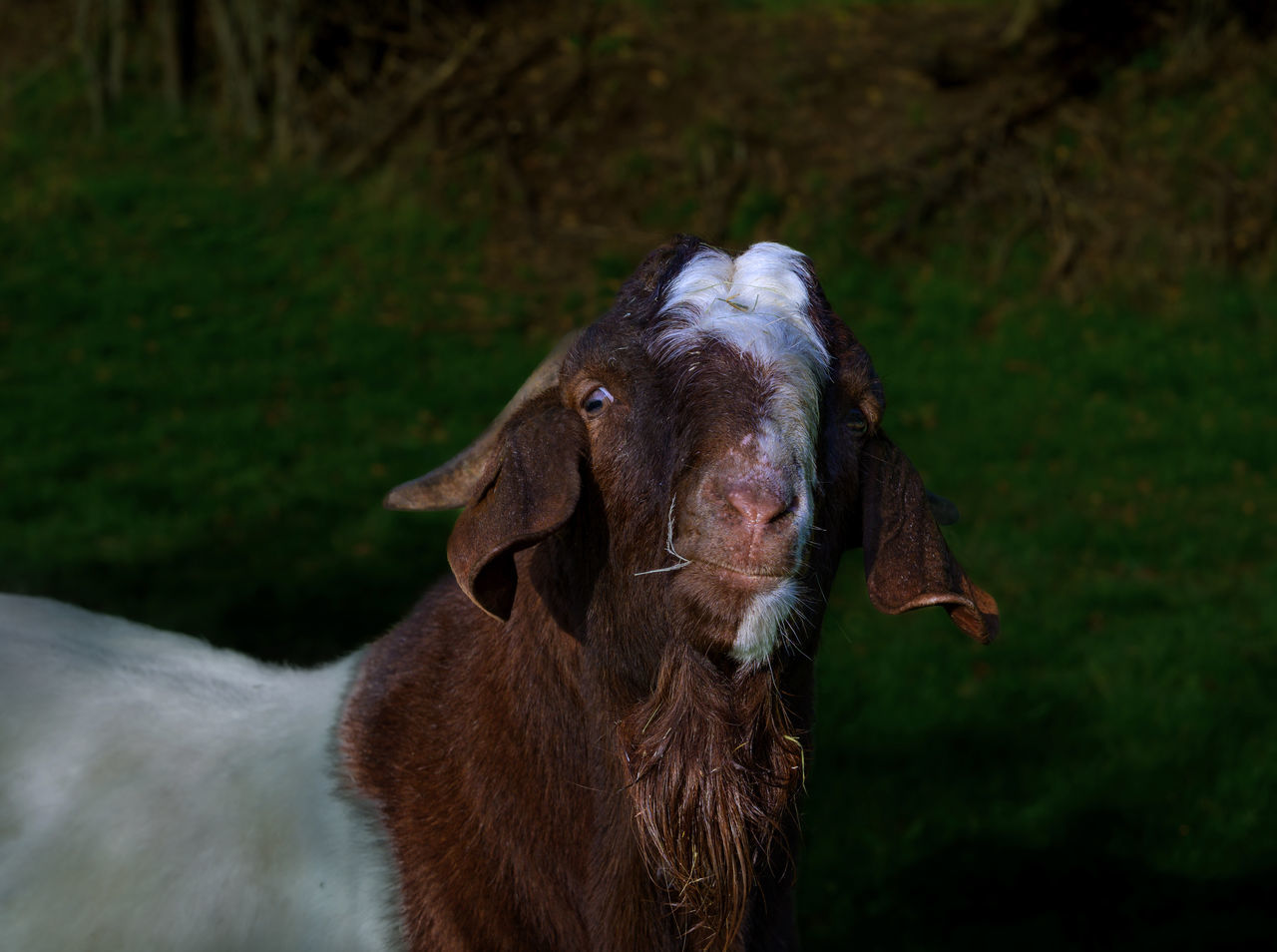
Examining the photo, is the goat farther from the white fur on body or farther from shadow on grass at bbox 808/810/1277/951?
shadow on grass at bbox 808/810/1277/951

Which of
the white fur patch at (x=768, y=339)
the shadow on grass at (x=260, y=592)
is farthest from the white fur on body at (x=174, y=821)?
the shadow on grass at (x=260, y=592)

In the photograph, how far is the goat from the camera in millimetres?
2252

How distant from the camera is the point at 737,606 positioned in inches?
85.0

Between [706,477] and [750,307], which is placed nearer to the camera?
[706,477]

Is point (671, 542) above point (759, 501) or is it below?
below

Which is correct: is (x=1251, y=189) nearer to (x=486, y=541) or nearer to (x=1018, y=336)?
(x=1018, y=336)

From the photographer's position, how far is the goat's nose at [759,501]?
2.07m

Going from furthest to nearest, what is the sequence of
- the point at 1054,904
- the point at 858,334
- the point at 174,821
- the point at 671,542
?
the point at 858,334 < the point at 1054,904 < the point at 174,821 < the point at 671,542

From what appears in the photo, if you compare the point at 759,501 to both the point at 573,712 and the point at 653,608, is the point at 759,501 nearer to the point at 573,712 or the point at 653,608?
the point at 653,608

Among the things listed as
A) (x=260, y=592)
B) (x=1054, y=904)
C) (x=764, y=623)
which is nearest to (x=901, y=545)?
(x=764, y=623)

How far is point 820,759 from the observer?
5.18 meters

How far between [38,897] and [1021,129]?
9453 millimetres

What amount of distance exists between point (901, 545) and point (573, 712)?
28.7 inches

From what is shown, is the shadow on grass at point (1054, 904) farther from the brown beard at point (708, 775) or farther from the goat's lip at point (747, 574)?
the goat's lip at point (747, 574)
